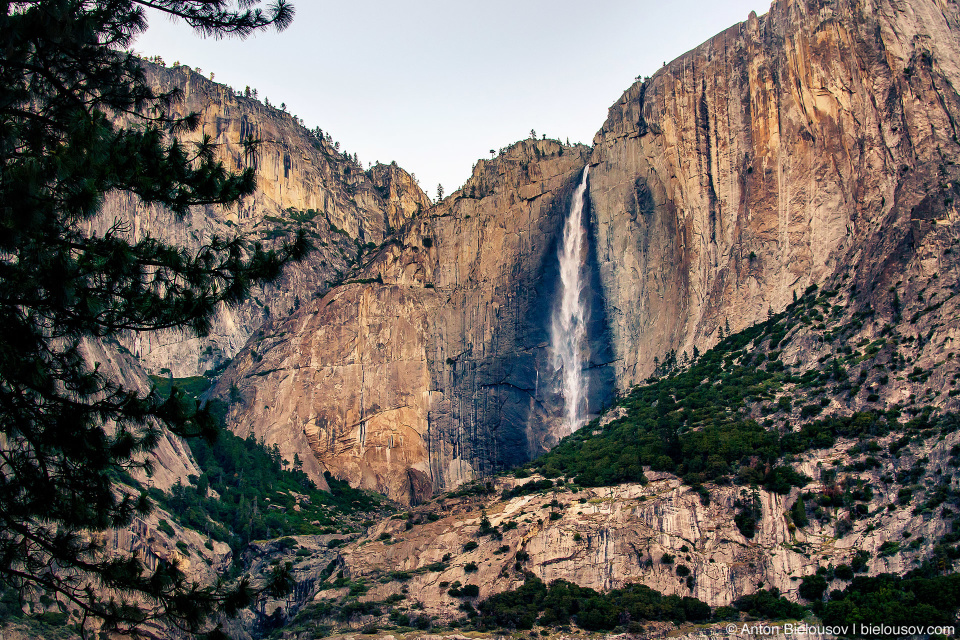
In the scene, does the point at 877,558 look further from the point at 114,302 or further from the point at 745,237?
the point at 114,302

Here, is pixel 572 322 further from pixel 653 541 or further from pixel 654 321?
pixel 653 541

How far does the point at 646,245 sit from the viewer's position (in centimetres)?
8475

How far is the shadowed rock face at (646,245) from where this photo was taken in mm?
69000

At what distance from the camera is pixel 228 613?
1598 cm

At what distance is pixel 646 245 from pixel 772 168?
46.6 feet

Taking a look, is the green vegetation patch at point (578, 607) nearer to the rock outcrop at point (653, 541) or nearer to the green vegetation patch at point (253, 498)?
the rock outcrop at point (653, 541)

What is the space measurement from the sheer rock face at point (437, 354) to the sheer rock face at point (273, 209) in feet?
38.9

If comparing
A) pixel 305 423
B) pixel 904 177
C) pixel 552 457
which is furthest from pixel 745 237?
pixel 305 423

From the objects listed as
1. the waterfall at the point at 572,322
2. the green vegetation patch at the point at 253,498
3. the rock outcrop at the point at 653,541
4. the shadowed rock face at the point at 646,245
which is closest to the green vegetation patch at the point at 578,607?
the rock outcrop at the point at 653,541

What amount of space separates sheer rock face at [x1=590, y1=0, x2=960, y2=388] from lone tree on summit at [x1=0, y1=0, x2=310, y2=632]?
54.6 m

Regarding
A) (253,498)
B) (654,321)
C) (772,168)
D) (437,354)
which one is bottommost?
(253,498)

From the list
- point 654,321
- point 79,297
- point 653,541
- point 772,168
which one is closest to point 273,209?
point 654,321

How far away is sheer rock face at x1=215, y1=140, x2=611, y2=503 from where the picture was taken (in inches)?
3504

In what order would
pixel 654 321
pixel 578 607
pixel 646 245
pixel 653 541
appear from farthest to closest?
1. pixel 646 245
2. pixel 654 321
3. pixel 653 541
4. pixel 578 607
